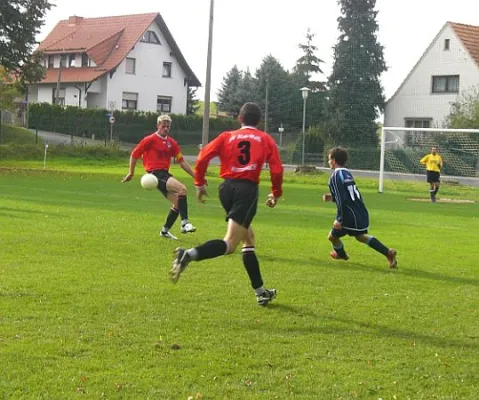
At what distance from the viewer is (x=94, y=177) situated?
33.0m

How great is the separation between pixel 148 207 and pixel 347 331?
12745 millimetres

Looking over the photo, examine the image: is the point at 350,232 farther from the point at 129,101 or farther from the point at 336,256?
the point at 129,101

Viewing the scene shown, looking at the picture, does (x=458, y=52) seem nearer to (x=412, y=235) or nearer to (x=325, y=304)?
(x=412, y=235)

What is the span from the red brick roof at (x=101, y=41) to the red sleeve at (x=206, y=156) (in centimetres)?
5904

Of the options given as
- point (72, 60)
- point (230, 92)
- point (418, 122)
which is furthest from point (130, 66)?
point (418, 122)

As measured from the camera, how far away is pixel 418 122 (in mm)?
55906

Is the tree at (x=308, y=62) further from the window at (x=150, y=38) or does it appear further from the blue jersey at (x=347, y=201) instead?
the blue jersey at (x=347, y=201)

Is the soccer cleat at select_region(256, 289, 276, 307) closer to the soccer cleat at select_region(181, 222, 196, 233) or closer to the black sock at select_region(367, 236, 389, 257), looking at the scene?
the black sock at select_region(367, 236, 389, 257)

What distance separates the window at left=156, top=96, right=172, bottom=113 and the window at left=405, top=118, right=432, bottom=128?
2355cm

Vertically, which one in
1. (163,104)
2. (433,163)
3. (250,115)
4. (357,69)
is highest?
(357,69)

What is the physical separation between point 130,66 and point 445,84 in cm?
2715

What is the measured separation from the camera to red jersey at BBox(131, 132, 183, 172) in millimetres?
13391

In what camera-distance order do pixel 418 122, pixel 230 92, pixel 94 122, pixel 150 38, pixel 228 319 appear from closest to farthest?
pixel 228 319 → pixel 418 122 → pixel 94 122 → pixel 150 38 → pixel 230 92

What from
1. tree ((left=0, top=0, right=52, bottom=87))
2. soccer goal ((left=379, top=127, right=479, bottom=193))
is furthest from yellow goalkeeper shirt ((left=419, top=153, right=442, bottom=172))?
tree ((left=0, top=0, right=52, bottom=87))
